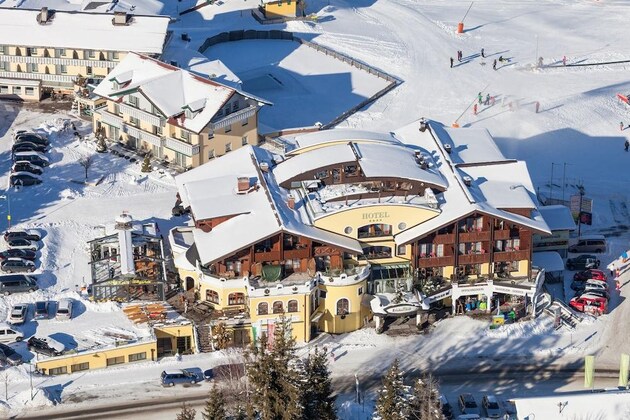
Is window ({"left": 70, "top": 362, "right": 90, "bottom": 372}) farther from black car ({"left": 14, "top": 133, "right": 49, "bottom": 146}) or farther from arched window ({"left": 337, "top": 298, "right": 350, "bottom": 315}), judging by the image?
black car ({"left": 14, "top": 133, "right": 49, "bottom": 146})

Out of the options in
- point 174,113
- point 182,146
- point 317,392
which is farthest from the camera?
point 174,113

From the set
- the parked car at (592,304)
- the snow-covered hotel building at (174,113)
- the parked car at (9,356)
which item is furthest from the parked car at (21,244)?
the parked car at (592,304)

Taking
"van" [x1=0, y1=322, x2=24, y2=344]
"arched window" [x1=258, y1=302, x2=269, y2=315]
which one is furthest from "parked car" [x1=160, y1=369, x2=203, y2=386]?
"van" [x1=0, y1=322, x2=24, y2=344]

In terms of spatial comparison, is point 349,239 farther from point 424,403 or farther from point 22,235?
point 22,235

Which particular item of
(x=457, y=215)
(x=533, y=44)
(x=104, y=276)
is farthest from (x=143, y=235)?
(x=533, y=44)

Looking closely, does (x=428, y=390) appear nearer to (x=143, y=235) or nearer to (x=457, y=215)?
(x=457, y=215)

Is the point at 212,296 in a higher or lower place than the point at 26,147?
lower

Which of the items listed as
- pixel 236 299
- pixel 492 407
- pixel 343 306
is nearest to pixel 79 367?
pixel 236 299

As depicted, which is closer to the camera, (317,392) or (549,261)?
(317,392)
